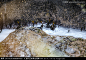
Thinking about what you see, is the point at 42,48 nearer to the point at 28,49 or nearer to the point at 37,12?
the point at 28,49

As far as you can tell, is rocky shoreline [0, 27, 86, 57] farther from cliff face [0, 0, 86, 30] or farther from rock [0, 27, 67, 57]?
cliff face [0, 0, 86, 30]

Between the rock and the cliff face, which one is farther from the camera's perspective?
the cliff face

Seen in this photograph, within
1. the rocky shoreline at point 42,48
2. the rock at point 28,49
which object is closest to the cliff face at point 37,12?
the rocky shoreline at point 42,48

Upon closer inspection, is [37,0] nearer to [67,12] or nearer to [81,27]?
[67,12]

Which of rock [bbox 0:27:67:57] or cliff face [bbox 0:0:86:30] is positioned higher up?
cliff face [bbox 0:0:86:30]

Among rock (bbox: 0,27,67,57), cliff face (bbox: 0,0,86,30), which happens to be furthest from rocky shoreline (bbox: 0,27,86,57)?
cliff face (bbox: 0,0,86,30)

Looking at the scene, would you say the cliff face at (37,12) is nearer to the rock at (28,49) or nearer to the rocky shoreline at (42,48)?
the rocky shoreline at (42,48)

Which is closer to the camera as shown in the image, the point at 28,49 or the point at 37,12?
the point at 28,49

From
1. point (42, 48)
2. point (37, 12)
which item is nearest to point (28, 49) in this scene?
point (42, 48)

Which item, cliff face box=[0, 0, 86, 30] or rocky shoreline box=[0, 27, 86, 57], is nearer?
rocky shoreline box=[0, 27, 86, 57]

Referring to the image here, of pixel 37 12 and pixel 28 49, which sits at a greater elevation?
pixel 37 12
